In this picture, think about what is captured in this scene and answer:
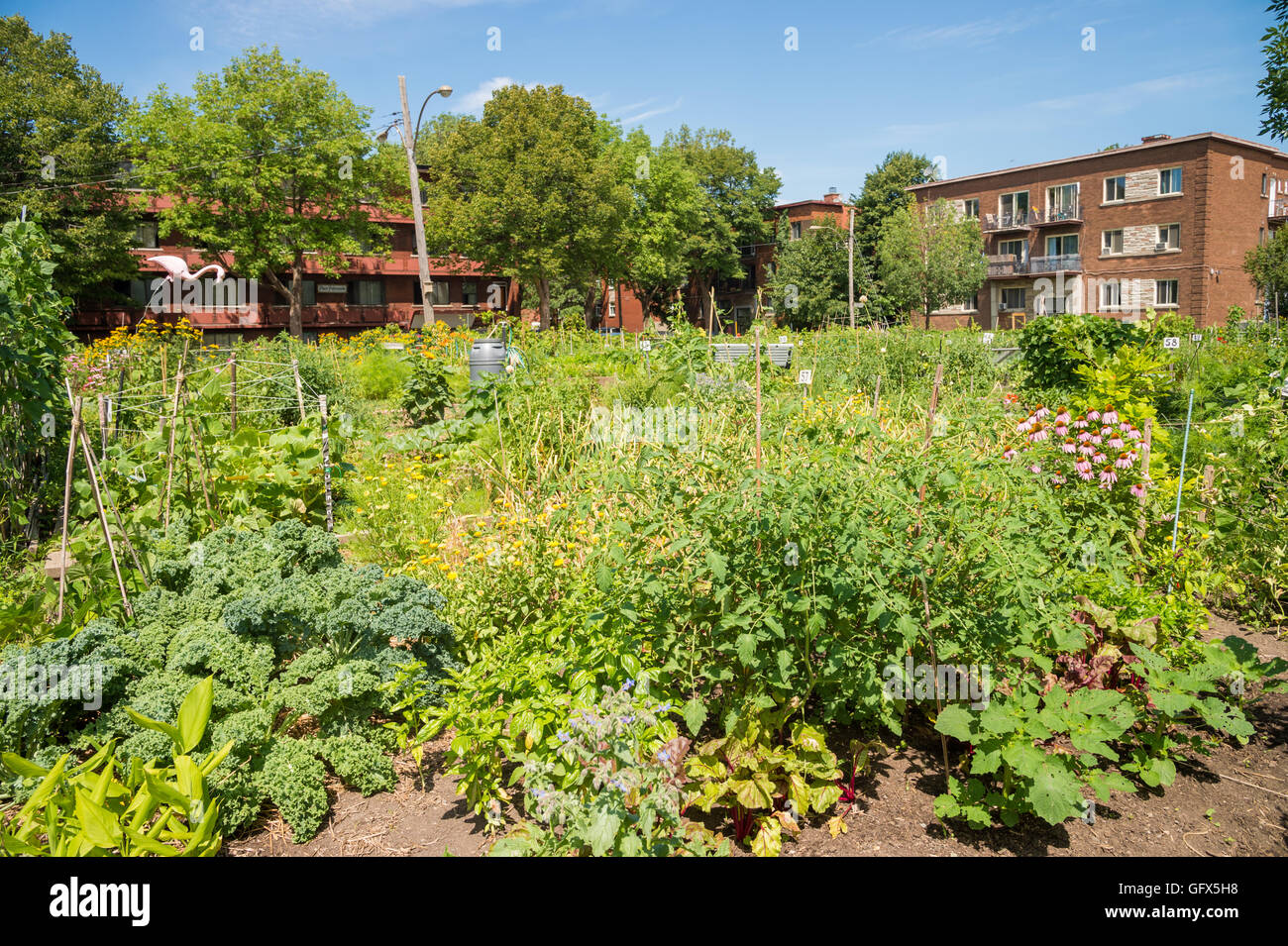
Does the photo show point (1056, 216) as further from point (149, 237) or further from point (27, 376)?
point (27, 376)

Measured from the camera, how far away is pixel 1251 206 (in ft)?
108

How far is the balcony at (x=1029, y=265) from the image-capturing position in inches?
1382

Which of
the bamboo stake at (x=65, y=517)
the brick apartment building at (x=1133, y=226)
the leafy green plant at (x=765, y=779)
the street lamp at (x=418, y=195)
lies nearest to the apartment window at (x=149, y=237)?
the street lamp at (x=418, y=195)

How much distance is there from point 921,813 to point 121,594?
3.62 metres

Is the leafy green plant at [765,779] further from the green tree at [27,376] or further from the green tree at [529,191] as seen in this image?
the green tree at [529,191]

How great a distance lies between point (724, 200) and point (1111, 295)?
75.9 ft

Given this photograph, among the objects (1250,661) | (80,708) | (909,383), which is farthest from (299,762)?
(909,383)

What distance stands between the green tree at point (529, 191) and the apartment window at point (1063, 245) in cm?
1932

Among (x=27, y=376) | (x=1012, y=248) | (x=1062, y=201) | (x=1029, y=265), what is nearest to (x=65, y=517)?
(x=27, y=376)

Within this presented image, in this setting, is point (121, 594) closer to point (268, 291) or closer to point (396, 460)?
point (396, 460)

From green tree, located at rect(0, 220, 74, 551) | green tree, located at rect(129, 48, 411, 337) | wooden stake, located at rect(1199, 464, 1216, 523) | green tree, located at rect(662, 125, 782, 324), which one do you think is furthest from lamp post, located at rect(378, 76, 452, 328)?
green tree, located at rect(662, 125, 782, 324)

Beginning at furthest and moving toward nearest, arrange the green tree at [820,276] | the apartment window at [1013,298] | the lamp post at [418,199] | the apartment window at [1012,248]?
the green tree at [820,276] → the apartment window at [1013,298] → the apartment window at [1012,248] → the lamp post at [418,199]

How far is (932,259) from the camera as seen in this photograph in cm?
3350

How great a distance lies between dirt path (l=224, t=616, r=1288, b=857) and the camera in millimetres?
2805
